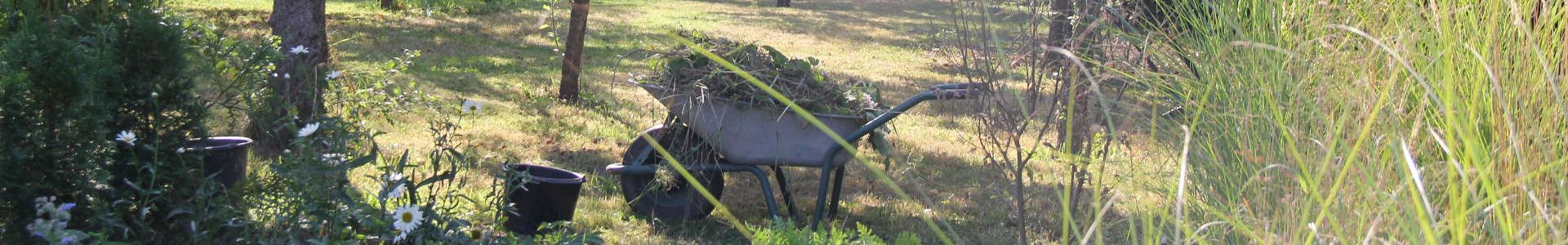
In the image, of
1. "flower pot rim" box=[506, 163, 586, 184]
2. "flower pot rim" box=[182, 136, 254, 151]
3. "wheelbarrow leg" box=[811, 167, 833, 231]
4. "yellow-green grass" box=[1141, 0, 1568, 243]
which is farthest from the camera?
"wheelbarrow leg" box=[811, 167, 833, 231]

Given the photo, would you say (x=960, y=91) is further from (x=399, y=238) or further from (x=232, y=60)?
(x=232, y=60)

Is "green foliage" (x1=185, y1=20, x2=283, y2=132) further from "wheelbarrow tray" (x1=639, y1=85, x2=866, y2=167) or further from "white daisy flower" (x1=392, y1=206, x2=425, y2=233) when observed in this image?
"wheelbarrow tray" (x1=639, y1=85, x2=866, y2=167)

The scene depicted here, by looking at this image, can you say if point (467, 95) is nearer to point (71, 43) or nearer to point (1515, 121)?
point (71, 43)

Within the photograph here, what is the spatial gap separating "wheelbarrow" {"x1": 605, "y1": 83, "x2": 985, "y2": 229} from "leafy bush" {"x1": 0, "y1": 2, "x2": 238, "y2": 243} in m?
1.51

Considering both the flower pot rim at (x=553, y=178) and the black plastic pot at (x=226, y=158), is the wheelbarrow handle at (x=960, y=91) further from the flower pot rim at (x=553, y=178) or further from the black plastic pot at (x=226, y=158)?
the black plastic pot at (x=226, y=158)

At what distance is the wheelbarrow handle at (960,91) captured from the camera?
3.70 m

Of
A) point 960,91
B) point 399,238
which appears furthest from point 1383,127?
point 960,91

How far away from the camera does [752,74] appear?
13.6 feet

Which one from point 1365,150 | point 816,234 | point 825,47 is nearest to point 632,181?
point 816,234

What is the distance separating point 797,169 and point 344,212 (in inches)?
127

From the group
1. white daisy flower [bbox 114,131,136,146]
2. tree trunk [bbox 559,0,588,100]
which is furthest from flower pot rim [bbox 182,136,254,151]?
tree trunk [bbox 559,0,588,100]

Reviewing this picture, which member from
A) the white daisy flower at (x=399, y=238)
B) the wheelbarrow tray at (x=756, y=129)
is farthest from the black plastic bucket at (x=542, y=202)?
the white daisy flower at (x=399, y=238)

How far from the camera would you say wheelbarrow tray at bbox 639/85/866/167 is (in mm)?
4180

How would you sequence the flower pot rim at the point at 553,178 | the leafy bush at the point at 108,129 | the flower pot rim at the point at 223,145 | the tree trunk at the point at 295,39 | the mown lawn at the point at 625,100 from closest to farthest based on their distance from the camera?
the leafy bush at the point at 108,129 < the flower pot rim at the point at 223,145 < the flower pot rim at the point at 553,178 < the mown lawn at the point at 625,100 < the tree trunk at the point at 295,39
